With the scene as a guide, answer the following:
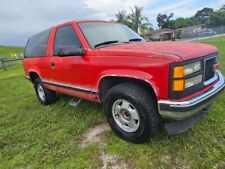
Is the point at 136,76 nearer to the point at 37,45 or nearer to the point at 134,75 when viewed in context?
the point at 134,75

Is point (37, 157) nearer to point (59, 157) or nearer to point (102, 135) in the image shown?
point (59, 157)

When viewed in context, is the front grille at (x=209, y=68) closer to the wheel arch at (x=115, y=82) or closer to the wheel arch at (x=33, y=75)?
the wheel arch at (x=115, y=82)

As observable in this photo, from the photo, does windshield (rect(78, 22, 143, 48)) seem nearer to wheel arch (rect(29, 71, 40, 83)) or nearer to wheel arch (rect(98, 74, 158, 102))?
wheel arch (rect(98, 74, 158, 102))

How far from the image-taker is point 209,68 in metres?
3.17

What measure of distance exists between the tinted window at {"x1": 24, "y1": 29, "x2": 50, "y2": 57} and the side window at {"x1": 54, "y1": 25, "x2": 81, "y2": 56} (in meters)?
0.48

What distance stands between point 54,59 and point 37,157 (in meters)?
1.98

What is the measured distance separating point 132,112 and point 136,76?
56 cm

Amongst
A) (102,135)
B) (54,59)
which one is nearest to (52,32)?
(54,59)

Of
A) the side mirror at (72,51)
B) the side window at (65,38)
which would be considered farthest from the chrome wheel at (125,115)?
the side window at (65,38)

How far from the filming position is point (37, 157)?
3.25m

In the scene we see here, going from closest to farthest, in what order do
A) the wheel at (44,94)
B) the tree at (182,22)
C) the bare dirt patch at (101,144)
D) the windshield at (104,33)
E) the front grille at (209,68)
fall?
the bare dirt patch at (101,144) → the front grille at (209,68) → the windshield at (104,33) → the wheel at (44,94) → the tree at (182,22)

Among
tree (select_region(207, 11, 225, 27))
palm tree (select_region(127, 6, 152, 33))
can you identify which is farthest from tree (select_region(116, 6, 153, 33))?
tree (select_region(207, 11, 225, 27))

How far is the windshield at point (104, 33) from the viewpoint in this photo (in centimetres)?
376

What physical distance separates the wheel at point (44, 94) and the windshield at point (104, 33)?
2.12m
